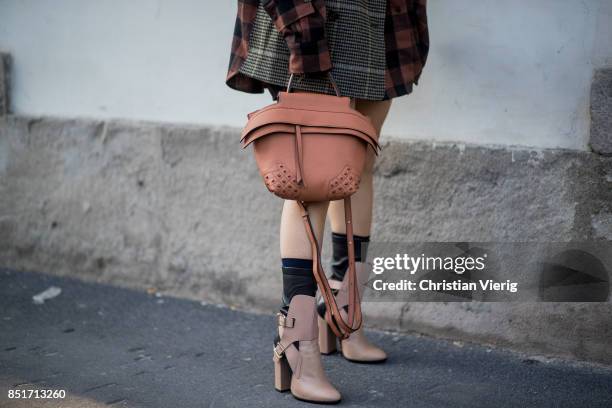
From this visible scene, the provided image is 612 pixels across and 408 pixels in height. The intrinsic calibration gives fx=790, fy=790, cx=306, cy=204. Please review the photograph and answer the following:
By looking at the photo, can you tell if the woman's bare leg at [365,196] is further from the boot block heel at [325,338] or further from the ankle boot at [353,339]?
the boot block heel at [325,338]

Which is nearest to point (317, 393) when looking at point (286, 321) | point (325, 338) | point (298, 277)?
point (286, 321)

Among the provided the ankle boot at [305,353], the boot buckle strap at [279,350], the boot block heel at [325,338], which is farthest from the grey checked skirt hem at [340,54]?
the boot block heel at [325,338]

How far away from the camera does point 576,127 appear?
300cm

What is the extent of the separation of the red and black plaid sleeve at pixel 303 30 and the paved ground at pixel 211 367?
1092 mm

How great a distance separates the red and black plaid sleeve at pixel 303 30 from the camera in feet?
7.63

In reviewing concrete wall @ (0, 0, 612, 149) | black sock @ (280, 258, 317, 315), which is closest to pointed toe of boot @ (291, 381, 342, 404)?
black sock @ (280, 258, 317, 315)

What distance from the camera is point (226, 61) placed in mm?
3678

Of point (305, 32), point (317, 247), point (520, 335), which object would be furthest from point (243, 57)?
point (520, 335)

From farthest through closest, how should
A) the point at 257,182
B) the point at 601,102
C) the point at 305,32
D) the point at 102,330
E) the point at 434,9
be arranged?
the point at 257,182 < the point at 102,330 < the point at 434,9 < the point at 601,102 < the point at 305,32

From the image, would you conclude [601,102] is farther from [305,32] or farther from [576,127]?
[305,32]

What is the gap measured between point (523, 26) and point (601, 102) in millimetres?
424

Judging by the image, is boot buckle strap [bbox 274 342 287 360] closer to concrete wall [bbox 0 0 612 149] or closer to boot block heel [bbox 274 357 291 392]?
boot block heel [bbox 274 357 291 392]

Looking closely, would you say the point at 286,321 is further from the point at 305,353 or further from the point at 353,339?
the point at 353,339

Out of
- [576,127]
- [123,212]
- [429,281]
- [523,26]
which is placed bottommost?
[429,281]
